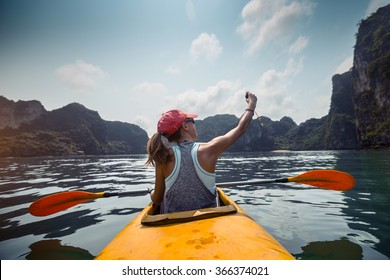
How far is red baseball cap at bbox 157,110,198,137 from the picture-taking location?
110 inches

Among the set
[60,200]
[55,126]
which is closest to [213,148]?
[60,200]

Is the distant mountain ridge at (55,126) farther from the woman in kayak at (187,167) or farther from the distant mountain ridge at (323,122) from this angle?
the woman in kayak at (187,167)

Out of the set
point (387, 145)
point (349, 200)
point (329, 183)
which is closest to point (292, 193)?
point (349, 200)

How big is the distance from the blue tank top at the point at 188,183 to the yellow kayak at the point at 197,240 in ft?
0.90

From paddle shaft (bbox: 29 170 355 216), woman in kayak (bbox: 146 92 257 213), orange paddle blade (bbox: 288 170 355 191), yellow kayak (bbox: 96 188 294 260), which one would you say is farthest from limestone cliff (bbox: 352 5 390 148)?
yellow kayak (bbox: 96 188 294 260)

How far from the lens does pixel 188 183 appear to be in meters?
2.56

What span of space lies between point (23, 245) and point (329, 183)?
5860 millimetres

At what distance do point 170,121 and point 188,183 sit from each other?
0.82 meters

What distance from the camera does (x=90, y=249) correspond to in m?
3.66

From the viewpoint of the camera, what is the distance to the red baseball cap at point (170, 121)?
2.80 m

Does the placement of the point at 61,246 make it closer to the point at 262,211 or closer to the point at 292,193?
the point at 262,211

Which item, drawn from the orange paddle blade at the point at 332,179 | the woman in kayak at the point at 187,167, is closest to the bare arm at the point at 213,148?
the woman in kayak at the point at 187,167

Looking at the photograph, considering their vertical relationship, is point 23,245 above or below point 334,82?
below

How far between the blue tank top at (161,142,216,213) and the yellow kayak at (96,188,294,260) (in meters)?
0.27
